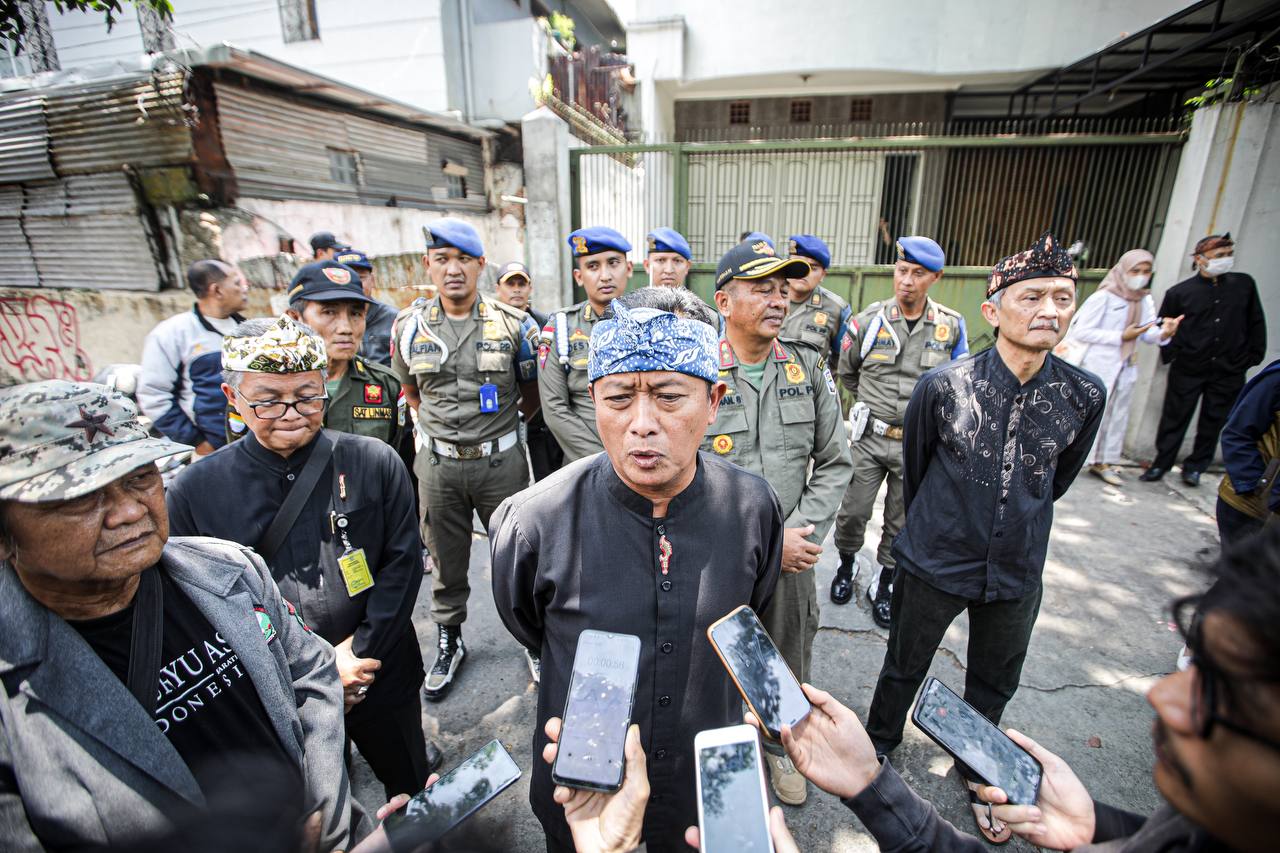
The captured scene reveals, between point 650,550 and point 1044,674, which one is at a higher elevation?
point 650,550

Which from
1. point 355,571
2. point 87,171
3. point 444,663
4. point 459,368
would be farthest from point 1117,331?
point 87,171

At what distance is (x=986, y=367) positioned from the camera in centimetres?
244

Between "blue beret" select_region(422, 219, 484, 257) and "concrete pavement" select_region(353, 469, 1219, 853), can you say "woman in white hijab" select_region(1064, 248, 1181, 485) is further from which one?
"blue beret" select_region(422, 219, 484, 257)

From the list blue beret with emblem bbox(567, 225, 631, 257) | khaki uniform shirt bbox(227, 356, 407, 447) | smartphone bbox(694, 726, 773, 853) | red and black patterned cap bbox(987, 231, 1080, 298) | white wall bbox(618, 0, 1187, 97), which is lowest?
smartphone bbox(694, 726, 773, 853)

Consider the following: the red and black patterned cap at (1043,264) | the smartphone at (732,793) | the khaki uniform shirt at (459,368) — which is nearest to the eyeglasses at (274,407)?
the khaki uniform shirt at (459,368)

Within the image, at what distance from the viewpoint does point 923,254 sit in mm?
4023

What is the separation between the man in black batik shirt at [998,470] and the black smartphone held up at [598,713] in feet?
5.64

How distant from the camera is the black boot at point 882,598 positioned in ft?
12.8

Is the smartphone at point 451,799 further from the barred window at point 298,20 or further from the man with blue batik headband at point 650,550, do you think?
the barred window at point 298,20

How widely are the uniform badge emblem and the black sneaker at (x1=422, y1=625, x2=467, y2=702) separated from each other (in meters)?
2.15

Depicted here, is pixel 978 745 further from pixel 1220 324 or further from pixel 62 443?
pixel 1220 324

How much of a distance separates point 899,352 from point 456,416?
120 inches

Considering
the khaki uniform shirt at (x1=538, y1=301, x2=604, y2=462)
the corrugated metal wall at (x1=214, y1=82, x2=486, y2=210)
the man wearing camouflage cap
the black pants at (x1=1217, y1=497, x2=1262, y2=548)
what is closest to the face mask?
the black pants at (x1=1217, y1=497, x2=1262, y2=548)

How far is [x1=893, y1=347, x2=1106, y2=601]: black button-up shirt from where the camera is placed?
2.36m
